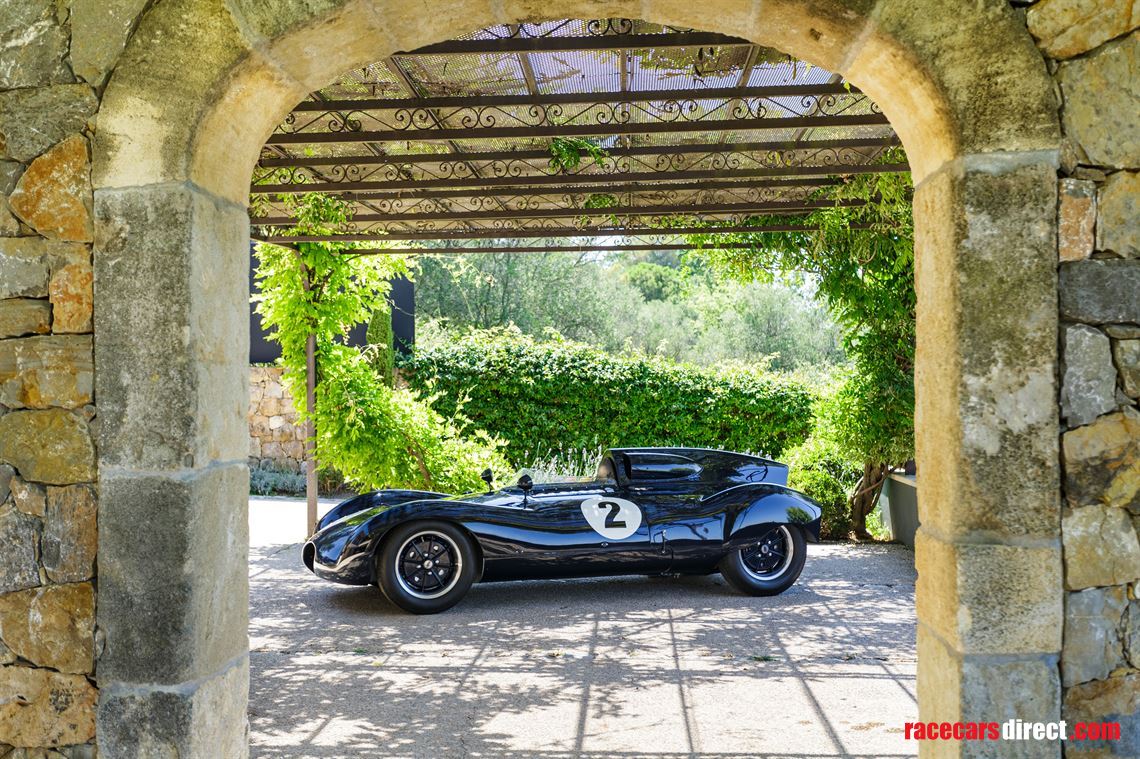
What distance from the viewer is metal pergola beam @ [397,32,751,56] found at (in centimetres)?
371

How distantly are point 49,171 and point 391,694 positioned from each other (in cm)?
283

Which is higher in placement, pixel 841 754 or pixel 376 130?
pixel 376 130

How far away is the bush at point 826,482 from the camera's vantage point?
9.34 m

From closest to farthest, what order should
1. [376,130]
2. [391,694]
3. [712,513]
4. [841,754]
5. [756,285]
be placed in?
[841,754], [391,694], [376,130], [712,513], [756,285]

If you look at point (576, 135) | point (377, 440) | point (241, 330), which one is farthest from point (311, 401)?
point (241, 330)

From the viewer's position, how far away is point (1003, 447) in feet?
7.52

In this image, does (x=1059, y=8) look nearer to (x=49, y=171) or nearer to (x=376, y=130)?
(x=49, y=171)

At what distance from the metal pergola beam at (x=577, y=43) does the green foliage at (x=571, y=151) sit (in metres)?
1.71

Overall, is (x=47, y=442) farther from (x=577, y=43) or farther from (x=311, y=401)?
(x=311, y=401)

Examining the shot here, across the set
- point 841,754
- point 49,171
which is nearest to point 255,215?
point 49,171

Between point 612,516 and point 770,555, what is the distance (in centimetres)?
131

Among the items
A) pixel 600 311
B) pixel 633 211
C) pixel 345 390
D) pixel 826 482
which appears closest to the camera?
pixel 633 211

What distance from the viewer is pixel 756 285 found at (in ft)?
79.3

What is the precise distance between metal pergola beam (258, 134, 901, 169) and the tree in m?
2.33
